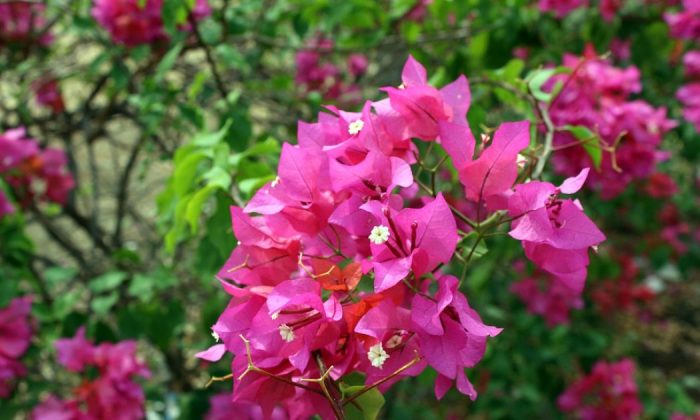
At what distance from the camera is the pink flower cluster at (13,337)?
1.21m

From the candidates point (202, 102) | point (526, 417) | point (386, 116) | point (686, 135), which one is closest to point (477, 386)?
point (526, 417)

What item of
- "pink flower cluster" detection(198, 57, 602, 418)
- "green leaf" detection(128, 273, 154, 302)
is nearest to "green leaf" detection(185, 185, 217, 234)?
"pink flower cluster" detection(198, 57, 602, 418)

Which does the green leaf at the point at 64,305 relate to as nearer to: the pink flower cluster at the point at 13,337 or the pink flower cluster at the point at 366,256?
the pink flower cluster at the point at 13,337

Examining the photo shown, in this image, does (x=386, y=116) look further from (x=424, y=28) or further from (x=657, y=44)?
(x=657, y=44)

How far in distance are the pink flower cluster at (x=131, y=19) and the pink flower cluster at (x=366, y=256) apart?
0.82 meters

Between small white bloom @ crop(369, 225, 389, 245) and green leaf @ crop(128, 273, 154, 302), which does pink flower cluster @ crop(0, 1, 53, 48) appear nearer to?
green leaf @ crop(128, 273, 154, 302)

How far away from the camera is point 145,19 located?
1.39 meters

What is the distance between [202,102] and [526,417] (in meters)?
1.26

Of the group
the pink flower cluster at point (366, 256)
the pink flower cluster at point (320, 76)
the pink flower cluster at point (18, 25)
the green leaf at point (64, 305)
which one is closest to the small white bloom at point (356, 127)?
the pink flower cluster at point (366, 256)

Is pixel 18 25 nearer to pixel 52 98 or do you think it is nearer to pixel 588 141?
pixel 52 98

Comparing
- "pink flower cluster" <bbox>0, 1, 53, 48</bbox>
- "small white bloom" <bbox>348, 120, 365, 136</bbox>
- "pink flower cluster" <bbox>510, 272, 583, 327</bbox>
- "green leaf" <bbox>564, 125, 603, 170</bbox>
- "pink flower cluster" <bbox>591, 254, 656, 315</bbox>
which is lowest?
"pink flower cluster" <bbox>591, 254, 656, 315</bbox>

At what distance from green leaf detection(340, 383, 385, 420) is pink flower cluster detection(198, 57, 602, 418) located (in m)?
0.01

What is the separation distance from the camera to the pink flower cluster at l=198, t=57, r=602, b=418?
1.86ft

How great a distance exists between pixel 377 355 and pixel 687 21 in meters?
1.44
